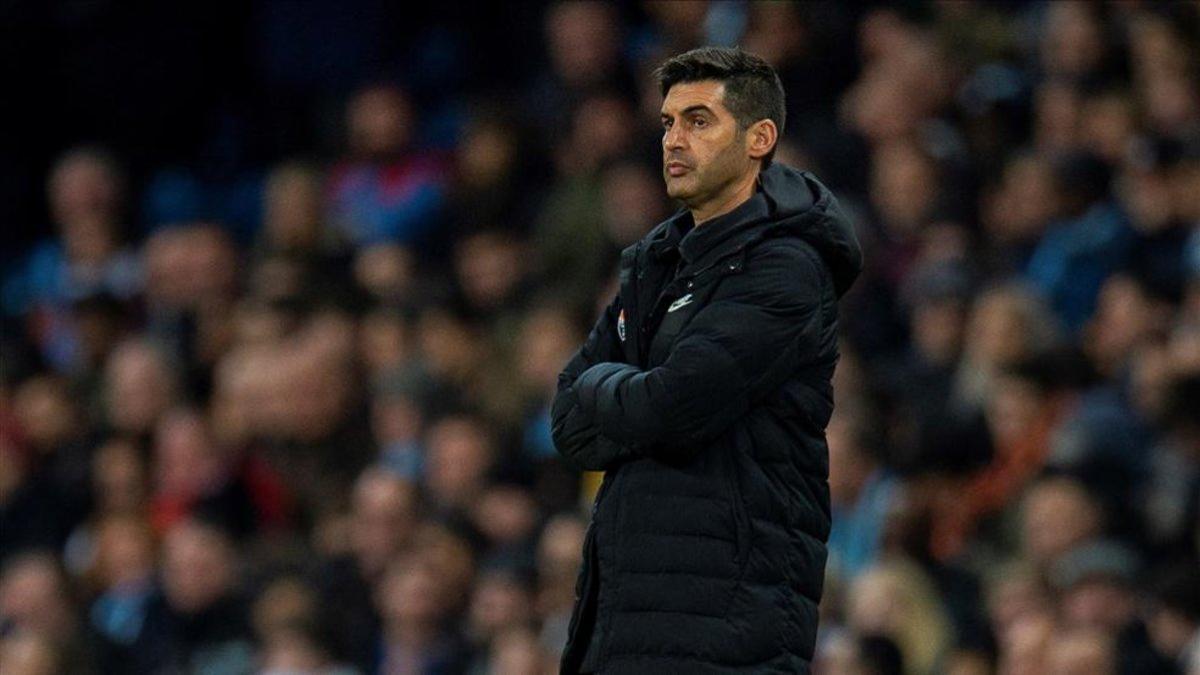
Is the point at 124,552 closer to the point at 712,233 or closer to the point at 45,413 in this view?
the point at 45,413

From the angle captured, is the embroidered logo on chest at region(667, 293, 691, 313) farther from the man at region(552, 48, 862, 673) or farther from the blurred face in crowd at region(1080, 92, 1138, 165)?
the blurred face in crowd at region(1080, 92, 1138, 165)

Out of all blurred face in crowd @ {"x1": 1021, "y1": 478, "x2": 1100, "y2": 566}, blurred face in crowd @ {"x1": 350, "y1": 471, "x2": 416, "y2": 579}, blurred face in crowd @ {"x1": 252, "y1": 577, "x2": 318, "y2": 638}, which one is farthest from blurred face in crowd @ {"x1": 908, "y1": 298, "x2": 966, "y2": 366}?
blurred face in crowd @ {"x1": 252, "y1": 577, "x2": 318, "y2": 638}

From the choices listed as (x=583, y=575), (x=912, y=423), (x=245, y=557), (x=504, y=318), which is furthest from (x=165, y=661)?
(x=583, y=575)

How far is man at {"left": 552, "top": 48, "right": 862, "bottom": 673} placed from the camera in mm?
4363

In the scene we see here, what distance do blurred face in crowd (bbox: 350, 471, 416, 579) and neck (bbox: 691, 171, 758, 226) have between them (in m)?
5.15

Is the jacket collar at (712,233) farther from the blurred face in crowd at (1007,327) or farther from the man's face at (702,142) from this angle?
the blurred face in crowd at (1007,327)

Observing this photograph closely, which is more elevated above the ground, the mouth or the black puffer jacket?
the mouth

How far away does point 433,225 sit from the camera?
1159 cm

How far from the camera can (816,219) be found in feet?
14.7

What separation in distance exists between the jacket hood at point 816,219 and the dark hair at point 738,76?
11cm

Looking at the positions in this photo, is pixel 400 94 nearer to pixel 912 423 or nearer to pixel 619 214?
pixel 619 214

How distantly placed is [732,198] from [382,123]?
758 cm

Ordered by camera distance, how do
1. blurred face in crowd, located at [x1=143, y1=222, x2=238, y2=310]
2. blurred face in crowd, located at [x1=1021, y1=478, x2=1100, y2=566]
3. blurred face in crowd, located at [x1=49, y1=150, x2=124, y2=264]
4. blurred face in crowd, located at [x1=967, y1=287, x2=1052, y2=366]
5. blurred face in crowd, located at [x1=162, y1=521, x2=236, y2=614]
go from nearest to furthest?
blurred face in crowd, located at [x1=1021, y1=478, x2=1100, y2=566]
blurred face in crowd, located at [x1=967, y1=287, x2=1052, y2=366]
blurred face in crowd, located at [x1=162, y1=521, x2=236, y2=614]
blurred face in crowd, located at [x1=143, y1=222, x2=238, y2=310]
blurred face in crowd, located at [x1=49, y1=150, x2=124, y2=264]

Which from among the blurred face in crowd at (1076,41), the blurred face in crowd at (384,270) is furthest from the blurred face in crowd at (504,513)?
the blurred face in crowd at (1076,41)
